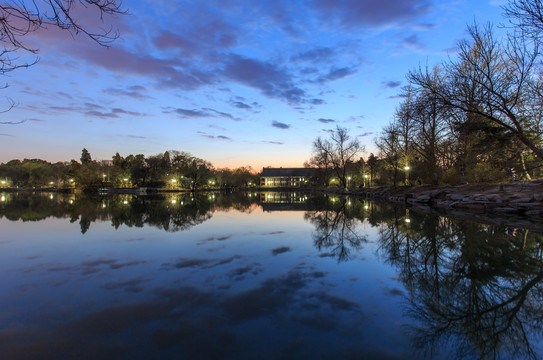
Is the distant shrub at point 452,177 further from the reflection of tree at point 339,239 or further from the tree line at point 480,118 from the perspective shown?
the reflection of tree at point 339,239

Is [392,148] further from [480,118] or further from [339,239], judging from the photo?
[339,239]

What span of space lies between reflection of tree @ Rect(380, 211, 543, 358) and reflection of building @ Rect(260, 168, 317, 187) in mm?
124952

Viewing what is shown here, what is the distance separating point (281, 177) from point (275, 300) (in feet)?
439

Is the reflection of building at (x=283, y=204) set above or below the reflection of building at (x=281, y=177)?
below

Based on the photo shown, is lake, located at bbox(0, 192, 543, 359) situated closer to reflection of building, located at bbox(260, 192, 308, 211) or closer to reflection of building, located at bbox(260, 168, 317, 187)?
reflection of building, located at bbox(260, 192, 308, 211)

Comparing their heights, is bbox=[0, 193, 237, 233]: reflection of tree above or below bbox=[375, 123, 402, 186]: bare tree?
below

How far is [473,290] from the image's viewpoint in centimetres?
476

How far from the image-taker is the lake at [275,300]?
3.19m

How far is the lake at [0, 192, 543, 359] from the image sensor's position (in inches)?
126

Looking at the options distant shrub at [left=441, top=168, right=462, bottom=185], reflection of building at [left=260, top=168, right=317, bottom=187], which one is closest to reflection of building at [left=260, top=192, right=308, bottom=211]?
distant shrub at [left=441, top=168, right=462, bottom=185]

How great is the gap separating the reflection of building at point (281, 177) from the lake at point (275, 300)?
125838 millimetres

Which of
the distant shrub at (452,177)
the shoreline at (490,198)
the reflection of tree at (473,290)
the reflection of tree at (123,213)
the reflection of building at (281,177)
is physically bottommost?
the reflection of tree at (473,290)

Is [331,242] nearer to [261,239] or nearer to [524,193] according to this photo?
[261,239]

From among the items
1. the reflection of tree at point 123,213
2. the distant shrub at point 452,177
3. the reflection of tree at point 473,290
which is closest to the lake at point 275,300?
the reflection of tree at point 473,290
